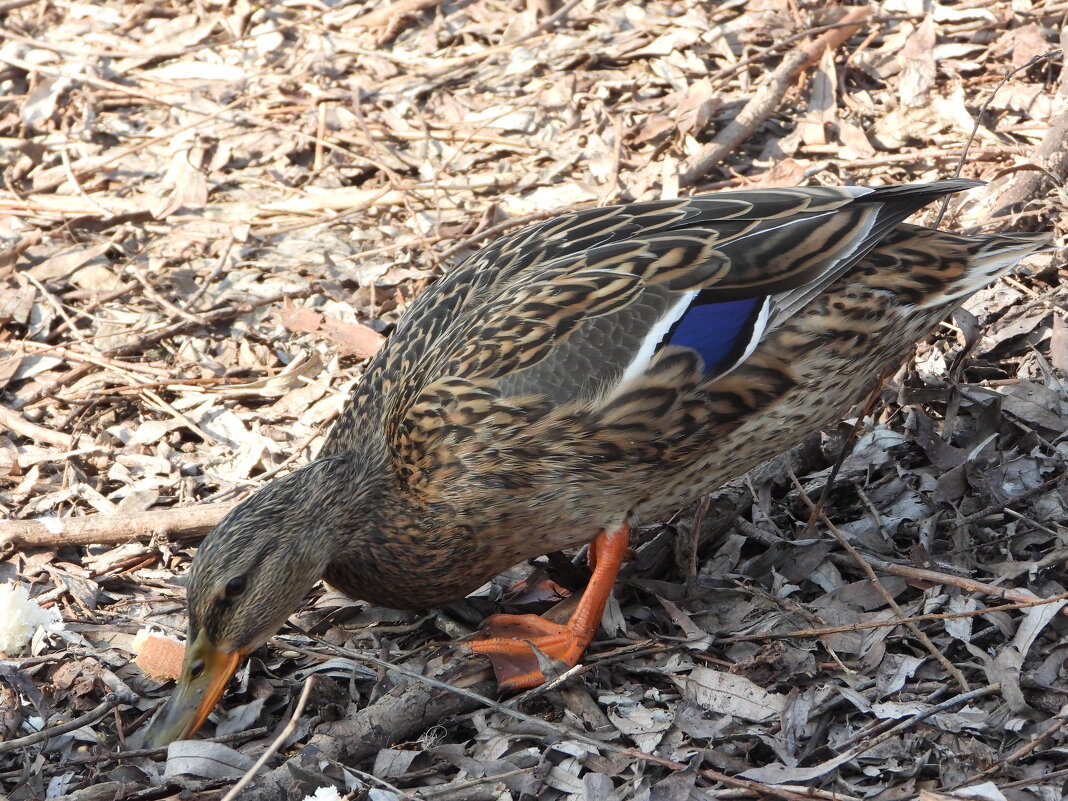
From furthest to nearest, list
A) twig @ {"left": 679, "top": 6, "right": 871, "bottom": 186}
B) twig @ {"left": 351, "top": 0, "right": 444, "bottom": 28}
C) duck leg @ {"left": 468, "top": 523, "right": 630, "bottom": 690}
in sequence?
twig @ {"left": 351, "top": 0, "right": 444, "bottom": 28}, twig @ {"left": 679, "top": 6, "right": 871, "bottom": 186}, duck leg @ {"left": 468, "top": 523, "right": 630, "bottom": 690}

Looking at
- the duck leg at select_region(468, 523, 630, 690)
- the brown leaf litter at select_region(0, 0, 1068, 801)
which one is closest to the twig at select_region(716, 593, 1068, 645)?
the brown leaf litter at select_region(0, 0, 1068, 801)

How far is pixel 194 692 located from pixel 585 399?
5.29 ft

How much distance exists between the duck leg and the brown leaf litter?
0.10m

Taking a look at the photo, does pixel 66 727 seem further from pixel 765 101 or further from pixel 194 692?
pixel 765 101

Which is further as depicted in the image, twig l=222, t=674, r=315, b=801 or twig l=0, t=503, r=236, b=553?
twig l=0, t=503, r=236, b=553

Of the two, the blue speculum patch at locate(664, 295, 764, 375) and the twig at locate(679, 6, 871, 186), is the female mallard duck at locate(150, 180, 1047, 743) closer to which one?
the blue speculum patch at locate(664, 295, 764, 375)

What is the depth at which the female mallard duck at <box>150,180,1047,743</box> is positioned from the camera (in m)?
4.02

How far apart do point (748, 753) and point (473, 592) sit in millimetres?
1334

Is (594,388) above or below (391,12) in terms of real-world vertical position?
below

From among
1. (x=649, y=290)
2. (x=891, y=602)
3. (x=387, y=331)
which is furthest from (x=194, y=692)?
(x=387, y=331)

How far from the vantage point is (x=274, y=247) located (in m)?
6.65

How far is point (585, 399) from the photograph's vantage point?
13.1 ft

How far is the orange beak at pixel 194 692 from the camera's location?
3934mm

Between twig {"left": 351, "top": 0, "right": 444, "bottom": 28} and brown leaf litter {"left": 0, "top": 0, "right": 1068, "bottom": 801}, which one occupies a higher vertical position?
twig {"left": 351, "top": 0, "right": 444, "bottom": 28}
